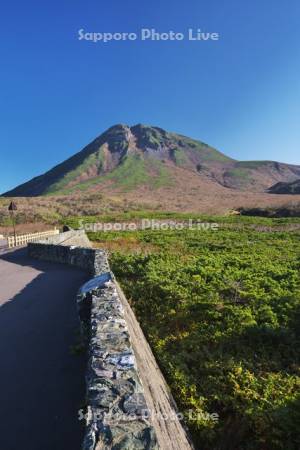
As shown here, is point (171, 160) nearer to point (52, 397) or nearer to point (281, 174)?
point (281, 174)

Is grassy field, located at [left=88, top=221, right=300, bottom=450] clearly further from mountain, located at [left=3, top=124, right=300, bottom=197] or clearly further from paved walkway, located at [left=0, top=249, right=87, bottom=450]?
mountain, located at [left=3, top=124, right=300, bottom=197]

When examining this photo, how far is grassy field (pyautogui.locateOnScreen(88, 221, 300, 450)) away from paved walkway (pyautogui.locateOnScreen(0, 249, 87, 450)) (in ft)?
6.85

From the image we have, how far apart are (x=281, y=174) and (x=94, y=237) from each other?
19515 centimetres

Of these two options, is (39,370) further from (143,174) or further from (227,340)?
(143,174)

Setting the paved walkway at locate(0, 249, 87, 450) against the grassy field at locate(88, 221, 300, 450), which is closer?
the paved walkway at locate(0, 249, 87, 450)

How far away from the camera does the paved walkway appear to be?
4652mm

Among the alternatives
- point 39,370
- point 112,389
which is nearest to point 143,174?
point 39,370

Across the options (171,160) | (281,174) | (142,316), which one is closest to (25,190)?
(171,160)

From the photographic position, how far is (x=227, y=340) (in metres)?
7.23

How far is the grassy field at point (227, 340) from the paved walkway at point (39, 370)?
209cm

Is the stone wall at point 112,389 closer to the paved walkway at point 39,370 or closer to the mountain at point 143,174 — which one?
the paved walkway at point 39,370

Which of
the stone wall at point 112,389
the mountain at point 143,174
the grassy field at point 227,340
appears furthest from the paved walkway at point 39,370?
the mountain at point 143,174

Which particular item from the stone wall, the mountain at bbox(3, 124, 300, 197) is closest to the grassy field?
the stone wall

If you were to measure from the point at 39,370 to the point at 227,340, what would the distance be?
4517mm
